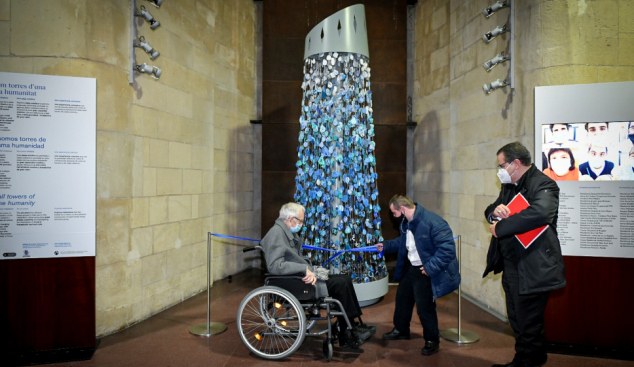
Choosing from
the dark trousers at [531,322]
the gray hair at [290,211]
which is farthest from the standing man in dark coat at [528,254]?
the gray hair at [290,211]

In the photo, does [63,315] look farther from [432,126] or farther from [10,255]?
[432,126]

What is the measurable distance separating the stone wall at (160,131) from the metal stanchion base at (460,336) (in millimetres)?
2672

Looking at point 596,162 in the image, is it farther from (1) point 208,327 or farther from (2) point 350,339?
(1) point 208,327

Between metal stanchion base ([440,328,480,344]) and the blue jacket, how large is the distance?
598 millimetres

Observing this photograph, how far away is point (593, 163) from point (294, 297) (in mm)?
2374

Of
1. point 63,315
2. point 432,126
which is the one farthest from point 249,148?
point 63,315

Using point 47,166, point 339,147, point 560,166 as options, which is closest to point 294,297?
point 339,147

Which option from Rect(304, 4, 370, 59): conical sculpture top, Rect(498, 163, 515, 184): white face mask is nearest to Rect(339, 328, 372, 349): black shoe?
Rect(498, 163, 515, 184): white face mask

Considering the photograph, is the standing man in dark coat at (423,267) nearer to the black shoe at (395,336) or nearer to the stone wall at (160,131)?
the black shoe at (395,336)

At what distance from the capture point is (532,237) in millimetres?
2736

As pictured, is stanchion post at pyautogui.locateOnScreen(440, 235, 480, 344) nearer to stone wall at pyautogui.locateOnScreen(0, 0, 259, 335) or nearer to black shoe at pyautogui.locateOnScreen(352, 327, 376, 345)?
black shoe at pyautogui.locateOnScreen(352, 327, 376, 345)

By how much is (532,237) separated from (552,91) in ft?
4.41

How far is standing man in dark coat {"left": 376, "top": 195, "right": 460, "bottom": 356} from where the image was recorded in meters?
3.24

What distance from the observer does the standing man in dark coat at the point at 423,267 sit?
324 centimetres
